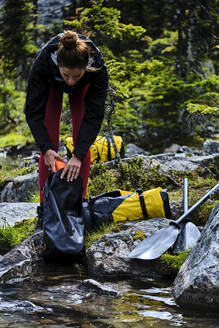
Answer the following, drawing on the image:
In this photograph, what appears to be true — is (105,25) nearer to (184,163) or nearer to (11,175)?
(184,163)

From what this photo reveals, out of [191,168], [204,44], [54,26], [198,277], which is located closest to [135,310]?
[198,277]

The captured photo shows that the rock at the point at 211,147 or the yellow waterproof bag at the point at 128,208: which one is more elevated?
the yellow waterproof bag at the point at 128,208

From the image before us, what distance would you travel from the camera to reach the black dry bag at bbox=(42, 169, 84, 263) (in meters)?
3.29

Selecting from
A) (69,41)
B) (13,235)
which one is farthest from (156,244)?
(69,41)

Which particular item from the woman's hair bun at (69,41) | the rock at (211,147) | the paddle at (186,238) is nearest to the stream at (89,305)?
the paddle at (186,238)

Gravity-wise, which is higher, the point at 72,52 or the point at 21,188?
the point at 72,52

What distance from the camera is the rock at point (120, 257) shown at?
130 inches

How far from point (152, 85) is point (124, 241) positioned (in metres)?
8.55

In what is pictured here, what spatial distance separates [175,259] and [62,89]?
1778 mm

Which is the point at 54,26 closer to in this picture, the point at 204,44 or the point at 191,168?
the point at 204,44

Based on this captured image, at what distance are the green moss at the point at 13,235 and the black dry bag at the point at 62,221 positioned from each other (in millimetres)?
848

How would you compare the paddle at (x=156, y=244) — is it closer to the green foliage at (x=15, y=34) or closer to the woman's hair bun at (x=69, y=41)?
the woman's hair bun at (x=69, y=41)

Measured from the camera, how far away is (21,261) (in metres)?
3.34

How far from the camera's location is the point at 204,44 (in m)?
14.4
